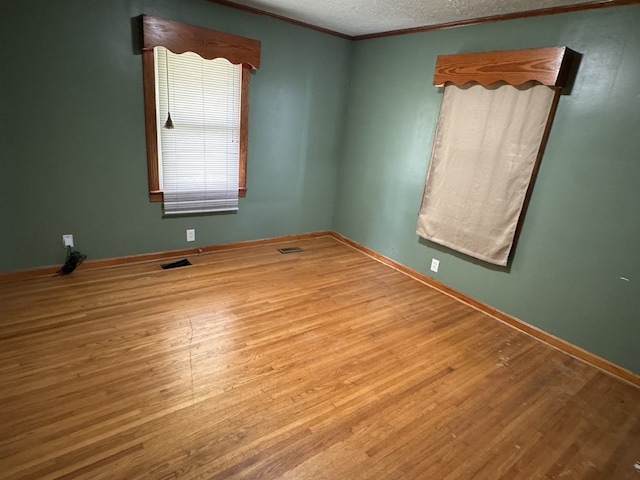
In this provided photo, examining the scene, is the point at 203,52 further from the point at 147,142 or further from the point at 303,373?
the point at 303,373

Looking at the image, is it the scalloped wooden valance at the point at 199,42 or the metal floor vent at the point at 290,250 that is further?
the metal floor vent at the point at 290,250

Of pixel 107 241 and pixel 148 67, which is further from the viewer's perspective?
pixel 107 241

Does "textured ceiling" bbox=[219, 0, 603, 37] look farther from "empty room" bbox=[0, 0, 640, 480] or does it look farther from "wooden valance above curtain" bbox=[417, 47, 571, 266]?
"wooden valance above curtain" bbox=[417, 47, 571, 266]

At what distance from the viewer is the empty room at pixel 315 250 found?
1697mm

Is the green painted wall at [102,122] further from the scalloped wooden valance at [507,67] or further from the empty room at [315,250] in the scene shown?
the scalloped wooden valance at [507,67]

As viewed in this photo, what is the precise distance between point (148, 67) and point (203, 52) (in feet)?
1.59

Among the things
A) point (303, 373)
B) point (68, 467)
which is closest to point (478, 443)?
point (303, 373)

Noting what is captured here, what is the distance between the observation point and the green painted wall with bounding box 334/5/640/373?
2.21 meters

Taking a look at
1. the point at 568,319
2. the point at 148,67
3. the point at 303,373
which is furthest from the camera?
the point at 148,67

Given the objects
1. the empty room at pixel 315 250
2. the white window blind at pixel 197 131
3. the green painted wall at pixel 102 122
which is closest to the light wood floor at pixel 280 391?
the empty room at pixel 315 250

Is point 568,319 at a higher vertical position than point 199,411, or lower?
higher

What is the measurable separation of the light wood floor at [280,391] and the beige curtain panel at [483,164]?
28.3 inches

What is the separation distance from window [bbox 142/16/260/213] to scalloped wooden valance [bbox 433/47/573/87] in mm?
1782

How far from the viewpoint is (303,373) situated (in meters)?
2.08
